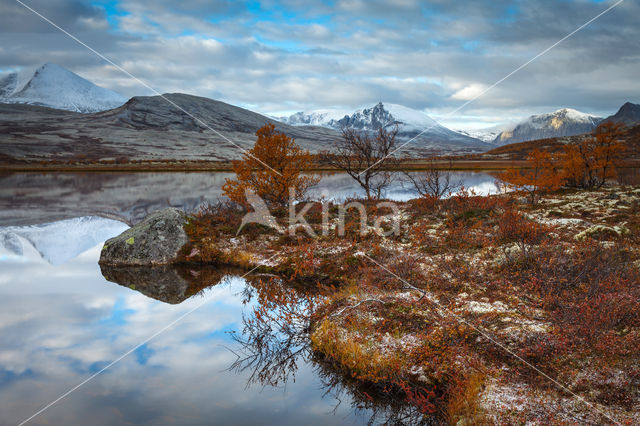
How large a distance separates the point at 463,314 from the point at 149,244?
13020 millimetres

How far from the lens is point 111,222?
23.3 metres

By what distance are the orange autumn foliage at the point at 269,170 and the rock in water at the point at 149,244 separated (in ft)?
13.6

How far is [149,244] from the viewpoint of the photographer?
15.7 m

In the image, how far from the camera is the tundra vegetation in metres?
6.14

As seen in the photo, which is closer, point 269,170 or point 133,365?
point 133,365

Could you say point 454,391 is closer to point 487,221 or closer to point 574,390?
point 574,390

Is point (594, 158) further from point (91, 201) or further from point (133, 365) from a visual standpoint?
point (91, 201)

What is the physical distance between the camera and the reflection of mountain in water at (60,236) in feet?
54.5

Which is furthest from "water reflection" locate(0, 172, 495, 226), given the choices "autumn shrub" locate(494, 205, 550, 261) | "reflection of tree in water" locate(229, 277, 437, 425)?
"reflection of tree in water" locate(229, 277, 437, 425)

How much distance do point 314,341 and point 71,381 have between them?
519cm

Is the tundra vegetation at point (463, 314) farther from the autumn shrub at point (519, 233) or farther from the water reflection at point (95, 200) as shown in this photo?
the water reflection at point (95, 200)

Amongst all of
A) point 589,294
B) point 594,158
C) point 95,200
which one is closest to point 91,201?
point 95,200

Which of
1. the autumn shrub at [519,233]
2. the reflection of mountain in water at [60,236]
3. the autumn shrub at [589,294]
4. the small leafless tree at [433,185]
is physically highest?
the small leafless tree at [433,185]

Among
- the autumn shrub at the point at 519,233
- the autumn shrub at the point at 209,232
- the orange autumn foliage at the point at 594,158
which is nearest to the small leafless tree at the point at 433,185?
the autumn shrub at the point at 519,233
